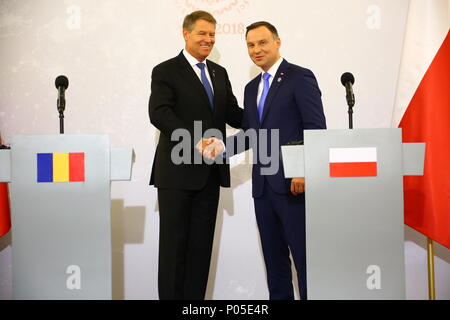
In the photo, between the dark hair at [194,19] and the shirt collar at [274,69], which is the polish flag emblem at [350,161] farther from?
the dark hair at [194,19]

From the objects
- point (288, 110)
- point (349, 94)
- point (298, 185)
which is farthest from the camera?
point (288, 110)

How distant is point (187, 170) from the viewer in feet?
9.32

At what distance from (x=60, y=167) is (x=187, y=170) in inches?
28.3

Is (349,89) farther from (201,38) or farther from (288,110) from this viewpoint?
(201,38)

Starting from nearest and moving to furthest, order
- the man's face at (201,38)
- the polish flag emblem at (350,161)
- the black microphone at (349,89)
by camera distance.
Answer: the polish flag emblem at (350,161)
the black microphone at (349,89)
the man's face at (201,38)

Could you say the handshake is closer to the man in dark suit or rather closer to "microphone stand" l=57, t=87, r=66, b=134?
the man in dark suit

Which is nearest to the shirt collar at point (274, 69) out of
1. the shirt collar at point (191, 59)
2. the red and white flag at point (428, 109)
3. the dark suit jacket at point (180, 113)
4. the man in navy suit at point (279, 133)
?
the man in navy suit at point (279, 133)

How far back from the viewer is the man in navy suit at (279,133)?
2.68 metres

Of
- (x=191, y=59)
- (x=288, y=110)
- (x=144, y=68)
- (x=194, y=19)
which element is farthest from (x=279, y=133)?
(x=144, y=68)

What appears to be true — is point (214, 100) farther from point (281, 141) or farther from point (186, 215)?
point (186, 215)

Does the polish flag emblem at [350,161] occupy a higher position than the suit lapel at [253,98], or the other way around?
the suit lapel at [253,98]

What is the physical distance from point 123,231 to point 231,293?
2.94 feet

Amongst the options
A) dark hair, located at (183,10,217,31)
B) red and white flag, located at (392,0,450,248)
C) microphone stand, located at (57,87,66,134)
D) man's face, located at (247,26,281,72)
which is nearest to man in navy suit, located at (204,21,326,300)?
man's face, located at (247,26,281,72)

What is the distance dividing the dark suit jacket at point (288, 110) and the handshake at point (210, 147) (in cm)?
23
